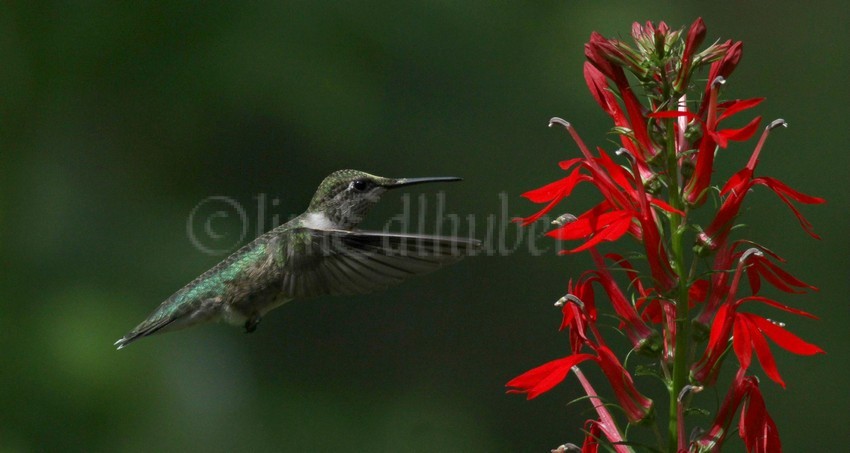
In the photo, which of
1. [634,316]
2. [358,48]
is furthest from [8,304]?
[634,316]

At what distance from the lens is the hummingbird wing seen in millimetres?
1743

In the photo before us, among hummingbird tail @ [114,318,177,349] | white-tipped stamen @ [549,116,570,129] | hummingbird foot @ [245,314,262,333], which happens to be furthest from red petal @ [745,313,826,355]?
hummingbird tail @ [114,318,177,349]

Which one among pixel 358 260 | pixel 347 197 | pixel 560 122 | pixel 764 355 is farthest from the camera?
pixel 347 197

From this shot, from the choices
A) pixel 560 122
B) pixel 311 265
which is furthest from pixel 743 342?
pixel 311 265

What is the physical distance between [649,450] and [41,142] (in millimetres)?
2692

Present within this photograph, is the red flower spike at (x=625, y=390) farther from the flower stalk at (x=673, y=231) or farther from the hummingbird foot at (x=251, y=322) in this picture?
the hummingbird foot at (x=251, y=322)

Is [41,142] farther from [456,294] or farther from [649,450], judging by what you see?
[649,450]

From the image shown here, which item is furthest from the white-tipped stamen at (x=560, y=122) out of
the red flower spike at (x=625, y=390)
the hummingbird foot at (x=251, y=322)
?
the hummingbird foot at (x=251, y=322)

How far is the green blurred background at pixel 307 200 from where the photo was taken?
3.18 m

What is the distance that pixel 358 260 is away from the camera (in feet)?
6.16

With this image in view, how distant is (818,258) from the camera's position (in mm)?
4043

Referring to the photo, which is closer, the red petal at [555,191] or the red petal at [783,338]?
the red petal at [783,338]

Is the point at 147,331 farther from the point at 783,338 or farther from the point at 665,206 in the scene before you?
the point at 783,338

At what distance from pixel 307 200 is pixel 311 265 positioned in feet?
5.04
